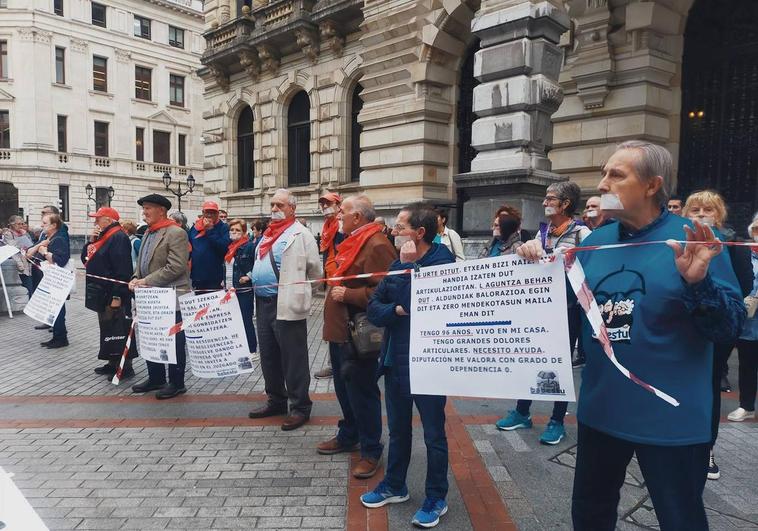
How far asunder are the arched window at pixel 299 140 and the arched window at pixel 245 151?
230cm

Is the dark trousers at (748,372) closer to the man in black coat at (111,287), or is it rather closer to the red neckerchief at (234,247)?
the red neckerchief at (234,247)

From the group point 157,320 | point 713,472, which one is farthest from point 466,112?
point 713,472

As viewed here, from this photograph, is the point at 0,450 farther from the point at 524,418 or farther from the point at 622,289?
the point at 622,289

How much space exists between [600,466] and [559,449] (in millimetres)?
2145

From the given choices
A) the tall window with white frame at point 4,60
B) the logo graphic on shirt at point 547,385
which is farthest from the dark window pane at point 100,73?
the logo graphic on shirt at point 547,385

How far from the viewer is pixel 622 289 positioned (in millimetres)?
2092

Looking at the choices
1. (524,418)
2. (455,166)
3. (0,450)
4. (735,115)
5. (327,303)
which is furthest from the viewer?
(455,166)

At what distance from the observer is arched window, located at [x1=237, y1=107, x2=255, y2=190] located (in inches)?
790

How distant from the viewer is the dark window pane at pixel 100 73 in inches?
1574

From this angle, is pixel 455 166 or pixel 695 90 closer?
pixel 695 90

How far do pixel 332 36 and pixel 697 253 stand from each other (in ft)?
52.3

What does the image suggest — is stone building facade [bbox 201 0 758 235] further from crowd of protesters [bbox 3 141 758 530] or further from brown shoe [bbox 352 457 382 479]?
brown shoe [bbox 352 457 382 479]

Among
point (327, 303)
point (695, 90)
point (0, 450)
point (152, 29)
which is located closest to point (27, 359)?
point (0, 450)

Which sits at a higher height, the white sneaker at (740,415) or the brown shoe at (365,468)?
the white sneaker at (740,415)
